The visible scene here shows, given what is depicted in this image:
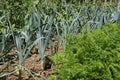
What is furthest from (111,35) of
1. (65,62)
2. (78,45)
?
(65,62)

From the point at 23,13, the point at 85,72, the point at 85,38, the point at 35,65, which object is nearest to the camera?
the point at 85,72

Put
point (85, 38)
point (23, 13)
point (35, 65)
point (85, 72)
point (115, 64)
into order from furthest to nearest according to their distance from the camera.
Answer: point (23, 13) < point (35, 65) < point (85, 38) < point (115, 64) < point (85, 72)

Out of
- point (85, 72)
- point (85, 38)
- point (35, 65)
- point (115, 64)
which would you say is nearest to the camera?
point (85, 72)

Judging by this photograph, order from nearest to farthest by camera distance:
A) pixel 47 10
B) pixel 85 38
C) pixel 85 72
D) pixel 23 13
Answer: pixel 85 72
pixel 85 38
pixel 23 13
pixel 47 10

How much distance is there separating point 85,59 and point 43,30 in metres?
1.18

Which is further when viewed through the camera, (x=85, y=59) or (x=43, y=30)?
(x=43, y=30)

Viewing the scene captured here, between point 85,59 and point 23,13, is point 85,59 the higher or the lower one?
the lower one

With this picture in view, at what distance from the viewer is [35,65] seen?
380cm

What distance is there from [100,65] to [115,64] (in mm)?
186

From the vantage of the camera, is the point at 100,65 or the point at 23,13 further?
the point at 23,13

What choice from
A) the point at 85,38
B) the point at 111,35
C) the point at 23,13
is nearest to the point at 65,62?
the point at 85,38

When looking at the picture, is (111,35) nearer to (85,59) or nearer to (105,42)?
(105,42)

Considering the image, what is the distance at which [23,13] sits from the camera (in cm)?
593

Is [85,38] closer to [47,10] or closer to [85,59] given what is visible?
[85,59]
